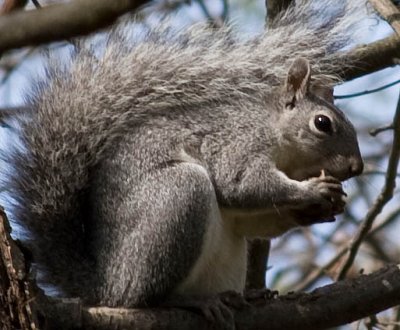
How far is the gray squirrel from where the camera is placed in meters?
2.81

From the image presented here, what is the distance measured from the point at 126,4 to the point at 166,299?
1559 mm

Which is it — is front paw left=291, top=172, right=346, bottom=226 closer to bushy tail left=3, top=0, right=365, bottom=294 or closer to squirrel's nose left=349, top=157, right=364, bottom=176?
squirrel's nose left=349, top=157, right=364, bottom=176

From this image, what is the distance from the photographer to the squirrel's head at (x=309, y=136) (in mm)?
3227

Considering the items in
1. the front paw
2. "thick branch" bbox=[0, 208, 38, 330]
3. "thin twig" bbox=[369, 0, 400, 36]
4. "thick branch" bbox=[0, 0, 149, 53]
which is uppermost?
"thin twig" bbox=[369, 0, 400, 36]

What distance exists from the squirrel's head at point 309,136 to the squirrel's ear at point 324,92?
0.15 meters

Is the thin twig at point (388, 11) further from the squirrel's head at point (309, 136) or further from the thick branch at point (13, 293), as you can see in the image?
the thick branch at point (13, 293)

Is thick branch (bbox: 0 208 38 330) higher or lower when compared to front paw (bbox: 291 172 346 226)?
lower

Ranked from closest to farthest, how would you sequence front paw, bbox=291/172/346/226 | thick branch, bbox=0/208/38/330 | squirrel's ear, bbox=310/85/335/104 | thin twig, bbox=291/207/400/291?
thick branch, bbox=0/208/38/330
front paw, bbox=291/172/346/226
squirrel's ear, bbox=310/85/335/104
thin twig, bbox=291/207/400/291

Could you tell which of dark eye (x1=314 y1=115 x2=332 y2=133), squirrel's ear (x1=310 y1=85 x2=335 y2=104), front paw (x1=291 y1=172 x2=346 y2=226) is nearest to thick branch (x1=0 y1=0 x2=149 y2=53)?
front paw (x1=291 y1=172 x2=346 y2=226)

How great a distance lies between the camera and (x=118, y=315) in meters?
2.69

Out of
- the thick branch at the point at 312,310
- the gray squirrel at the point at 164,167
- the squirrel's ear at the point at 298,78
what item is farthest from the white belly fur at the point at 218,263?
the squirrel's ear at the point at 298,78

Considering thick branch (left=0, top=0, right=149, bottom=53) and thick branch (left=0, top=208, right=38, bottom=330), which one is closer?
thick branch (left=0, top=0, right=149, bottom=53)

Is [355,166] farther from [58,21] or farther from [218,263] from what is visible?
[58,21]

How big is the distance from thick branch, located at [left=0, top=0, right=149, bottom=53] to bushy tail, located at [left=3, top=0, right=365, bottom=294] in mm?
1487
